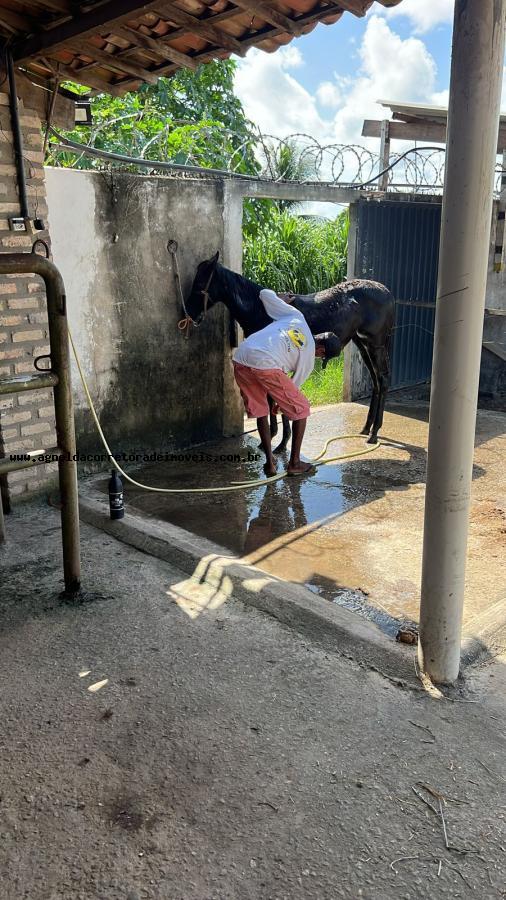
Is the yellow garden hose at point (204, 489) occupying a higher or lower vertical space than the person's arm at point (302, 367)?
lower

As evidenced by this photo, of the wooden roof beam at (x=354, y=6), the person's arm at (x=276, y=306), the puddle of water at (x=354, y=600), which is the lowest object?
the puddle of water at (x=354, y=600)

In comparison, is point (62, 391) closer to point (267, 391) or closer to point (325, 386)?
point (267, 391)

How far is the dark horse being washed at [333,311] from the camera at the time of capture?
623cm

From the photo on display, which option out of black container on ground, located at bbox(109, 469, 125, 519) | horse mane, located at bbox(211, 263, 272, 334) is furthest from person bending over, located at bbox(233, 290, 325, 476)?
black container on ground, located at bbox(109, 469, 125, 519)

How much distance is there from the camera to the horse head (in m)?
6.23

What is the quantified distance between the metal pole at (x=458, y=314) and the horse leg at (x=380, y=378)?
13.2 feet

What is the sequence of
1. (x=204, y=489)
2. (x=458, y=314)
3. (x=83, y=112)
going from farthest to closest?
1. (x=204, y=489)
2. (x=83, y=112)
3. (x=458, y=314)

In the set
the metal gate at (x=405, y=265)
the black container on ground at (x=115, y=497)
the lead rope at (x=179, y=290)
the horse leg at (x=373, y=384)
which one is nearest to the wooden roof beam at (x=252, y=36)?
the lead rope at (x=179, y=290)

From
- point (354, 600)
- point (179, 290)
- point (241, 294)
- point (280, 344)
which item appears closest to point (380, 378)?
point (241, 294)

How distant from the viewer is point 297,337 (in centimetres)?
570

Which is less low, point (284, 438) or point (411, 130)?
point (411, 130)

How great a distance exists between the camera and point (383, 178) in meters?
8.47

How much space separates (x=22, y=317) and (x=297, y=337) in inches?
82.4

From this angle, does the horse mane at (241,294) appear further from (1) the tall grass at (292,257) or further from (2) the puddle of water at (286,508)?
(1) the tall grass at (292,257)
